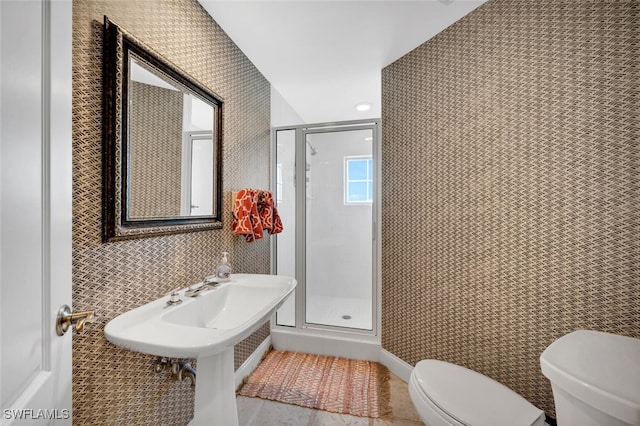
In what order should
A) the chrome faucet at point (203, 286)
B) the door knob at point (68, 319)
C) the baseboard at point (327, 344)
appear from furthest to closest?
the baseboard at point (327, 344), the chrome faucet at point (203, 286), the door knob at point (68, 319)

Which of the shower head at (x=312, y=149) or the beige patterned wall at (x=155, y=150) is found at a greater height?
the shower head at (x=312, y=149)

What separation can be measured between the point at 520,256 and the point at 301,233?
167 centimetres

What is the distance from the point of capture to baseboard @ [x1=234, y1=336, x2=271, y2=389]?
1953 millimetres

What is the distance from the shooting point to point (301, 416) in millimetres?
1708

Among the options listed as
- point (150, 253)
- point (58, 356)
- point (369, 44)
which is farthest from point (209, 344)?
point (369, 44)

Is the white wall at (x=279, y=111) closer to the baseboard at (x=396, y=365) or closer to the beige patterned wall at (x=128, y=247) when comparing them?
the beige patterned wall at (x=128, y=247)

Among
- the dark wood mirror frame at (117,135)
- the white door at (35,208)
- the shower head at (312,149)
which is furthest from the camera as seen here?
the shower head at (312,149)

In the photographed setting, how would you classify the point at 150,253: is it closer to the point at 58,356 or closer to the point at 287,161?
the point at 58,356

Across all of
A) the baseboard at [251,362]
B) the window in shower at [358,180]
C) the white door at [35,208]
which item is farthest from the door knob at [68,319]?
the window in shower at [358,180]

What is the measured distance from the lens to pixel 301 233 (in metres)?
2.60

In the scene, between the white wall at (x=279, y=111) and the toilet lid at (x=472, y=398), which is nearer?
the toilet lid at (x=472, y=398)

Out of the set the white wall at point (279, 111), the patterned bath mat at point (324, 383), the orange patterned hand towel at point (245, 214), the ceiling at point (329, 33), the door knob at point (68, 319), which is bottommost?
the patterned bath mat at point (324, 383)

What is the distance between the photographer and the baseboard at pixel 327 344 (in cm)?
234

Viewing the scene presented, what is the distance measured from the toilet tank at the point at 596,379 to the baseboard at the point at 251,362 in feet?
5.76
